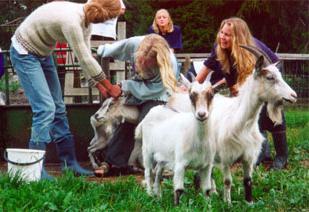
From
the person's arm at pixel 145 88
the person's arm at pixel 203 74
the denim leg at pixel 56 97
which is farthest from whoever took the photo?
the person's arm at pixel 203 74

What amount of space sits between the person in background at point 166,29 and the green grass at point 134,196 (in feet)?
10.3

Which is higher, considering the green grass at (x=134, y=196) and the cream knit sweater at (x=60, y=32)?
the cream knit sweater at (x=60, y=32)

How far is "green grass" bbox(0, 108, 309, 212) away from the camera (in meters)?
4.70

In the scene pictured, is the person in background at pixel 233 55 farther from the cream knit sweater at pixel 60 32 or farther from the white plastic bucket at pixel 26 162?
the white plastic bucket at pixel 26 162

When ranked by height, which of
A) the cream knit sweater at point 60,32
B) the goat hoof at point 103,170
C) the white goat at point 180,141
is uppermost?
the cream knit sweater at point 60,32

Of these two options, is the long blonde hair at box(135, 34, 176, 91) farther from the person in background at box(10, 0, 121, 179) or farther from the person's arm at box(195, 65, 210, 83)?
the person's arm at box(195, 65, 210, 83)

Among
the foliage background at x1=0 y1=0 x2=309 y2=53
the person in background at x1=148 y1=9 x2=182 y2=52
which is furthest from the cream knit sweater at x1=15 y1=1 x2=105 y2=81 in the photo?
the foliage background at x1=0 y1=0 x2=309 y2=53

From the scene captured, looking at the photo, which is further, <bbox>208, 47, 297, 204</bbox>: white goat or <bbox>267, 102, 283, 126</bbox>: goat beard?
<bbox>267, 102, 283, 126</bbox>: goat beard

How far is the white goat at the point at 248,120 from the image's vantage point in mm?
5297

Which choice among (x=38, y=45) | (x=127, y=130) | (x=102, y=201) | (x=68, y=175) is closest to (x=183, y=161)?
(x=102, y=201)

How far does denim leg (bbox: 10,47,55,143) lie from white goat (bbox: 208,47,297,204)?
1.63 meters

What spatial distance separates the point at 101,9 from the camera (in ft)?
18.9

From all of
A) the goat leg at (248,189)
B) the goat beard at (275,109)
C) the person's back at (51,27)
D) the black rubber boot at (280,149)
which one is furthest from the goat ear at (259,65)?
the black rubber boot at (280,149)

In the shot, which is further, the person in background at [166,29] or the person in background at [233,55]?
the person in background at [166,29]
